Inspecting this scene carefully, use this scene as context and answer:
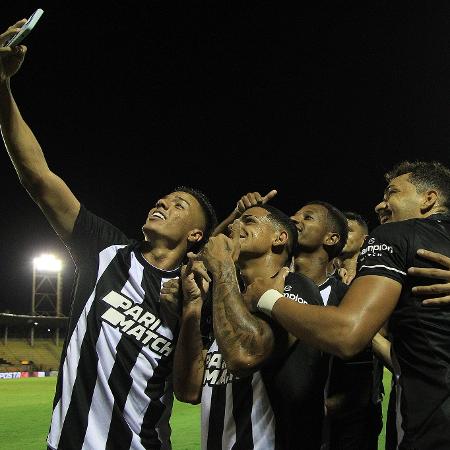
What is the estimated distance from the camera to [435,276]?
2561 mm

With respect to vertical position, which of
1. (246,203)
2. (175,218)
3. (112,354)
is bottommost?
(112,354)

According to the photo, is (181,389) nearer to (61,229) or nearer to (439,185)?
(61,229)

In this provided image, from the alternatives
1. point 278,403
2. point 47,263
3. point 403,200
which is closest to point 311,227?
point 403,200

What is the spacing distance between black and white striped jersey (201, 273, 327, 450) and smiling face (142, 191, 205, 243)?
117cm

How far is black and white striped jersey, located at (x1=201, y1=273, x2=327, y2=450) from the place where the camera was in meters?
2.75

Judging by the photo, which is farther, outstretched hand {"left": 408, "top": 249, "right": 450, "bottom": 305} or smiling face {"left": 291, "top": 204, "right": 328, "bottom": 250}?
smiling face {"left": 291, "top": 204, "right": 328, "bottom": 250}

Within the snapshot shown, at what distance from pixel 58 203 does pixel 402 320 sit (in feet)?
6.66

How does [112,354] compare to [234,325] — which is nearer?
[234,325]

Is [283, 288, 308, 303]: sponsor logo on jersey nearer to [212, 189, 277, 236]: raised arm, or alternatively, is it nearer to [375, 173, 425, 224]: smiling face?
[375, 173, 425, 224]: smiling face

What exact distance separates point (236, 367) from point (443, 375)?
0.88 m

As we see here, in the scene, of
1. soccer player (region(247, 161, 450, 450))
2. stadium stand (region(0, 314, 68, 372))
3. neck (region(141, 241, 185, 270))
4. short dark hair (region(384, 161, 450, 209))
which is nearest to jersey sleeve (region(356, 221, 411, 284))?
soccer player (region(247, 161, 450, 450))

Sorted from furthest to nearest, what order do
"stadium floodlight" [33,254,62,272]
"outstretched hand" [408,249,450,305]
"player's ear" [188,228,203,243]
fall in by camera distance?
"stadium floodlight" [33,254,62,272]
"player's ear" [188,228,203,243]
"outstretched hand" [408,249,450,305]

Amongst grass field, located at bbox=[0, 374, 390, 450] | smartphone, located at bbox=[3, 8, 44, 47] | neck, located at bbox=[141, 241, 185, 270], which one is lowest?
grass field, located at bbox=[0, 374, 390, 450]

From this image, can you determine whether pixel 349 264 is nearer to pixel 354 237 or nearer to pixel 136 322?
pixel 354 237
